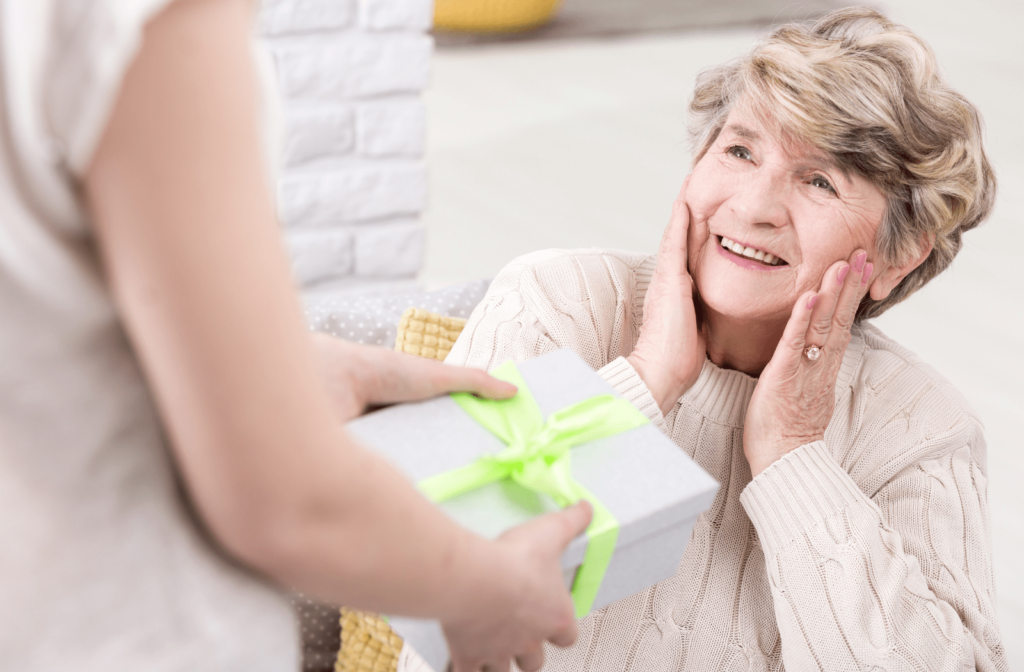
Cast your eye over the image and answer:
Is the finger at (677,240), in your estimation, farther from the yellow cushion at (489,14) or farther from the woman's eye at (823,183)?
the yellow cushion at (489,14)

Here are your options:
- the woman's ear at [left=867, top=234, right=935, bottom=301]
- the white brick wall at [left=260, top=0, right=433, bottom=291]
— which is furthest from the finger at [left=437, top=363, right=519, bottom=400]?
the white brick wall at [left=260, top=0, right=433, bottom=291]

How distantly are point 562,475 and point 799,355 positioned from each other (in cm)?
64

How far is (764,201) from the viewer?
52.4 inches

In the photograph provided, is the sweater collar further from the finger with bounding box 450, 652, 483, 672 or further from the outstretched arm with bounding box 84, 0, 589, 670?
the outstretched arm with bounding box 84, 0, 589, 670

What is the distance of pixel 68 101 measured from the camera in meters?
0.36

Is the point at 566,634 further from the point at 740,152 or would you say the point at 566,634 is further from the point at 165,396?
the point at 740,152

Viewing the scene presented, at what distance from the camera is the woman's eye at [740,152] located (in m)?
1.38

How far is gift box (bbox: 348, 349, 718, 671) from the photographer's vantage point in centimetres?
78

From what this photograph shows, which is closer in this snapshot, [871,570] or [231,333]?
[231,333]

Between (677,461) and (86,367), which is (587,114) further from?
(86,367)

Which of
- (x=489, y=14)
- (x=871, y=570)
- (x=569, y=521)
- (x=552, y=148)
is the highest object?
(x=569, y=521)

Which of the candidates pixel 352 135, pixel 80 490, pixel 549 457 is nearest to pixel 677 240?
pixel 549 457

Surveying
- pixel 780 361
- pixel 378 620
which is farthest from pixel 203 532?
pixel 780 361

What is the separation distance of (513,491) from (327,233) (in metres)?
1.37
